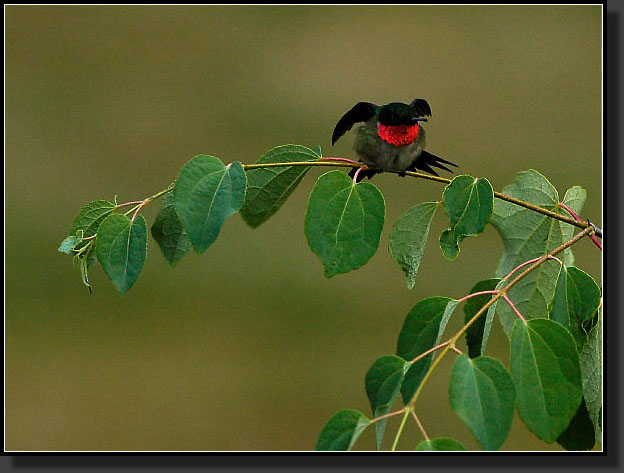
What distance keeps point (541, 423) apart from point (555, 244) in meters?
0.28

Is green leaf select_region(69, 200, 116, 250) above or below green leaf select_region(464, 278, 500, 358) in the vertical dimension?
above

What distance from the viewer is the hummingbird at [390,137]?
2.56 ft

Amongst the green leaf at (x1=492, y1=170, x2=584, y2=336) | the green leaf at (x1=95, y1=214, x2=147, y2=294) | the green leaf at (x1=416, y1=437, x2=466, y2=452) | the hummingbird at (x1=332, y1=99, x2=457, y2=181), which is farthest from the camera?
the hummingbird at (x1=332, y1=99, x2=457, y2=181)

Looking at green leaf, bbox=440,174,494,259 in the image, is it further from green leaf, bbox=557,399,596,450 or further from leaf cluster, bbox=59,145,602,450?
green leaf, bbox=557,399,596,450

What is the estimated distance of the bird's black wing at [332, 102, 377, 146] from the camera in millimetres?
758

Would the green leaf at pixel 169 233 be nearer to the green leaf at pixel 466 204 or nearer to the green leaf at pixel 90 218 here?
the green leaf at pixel 90 218

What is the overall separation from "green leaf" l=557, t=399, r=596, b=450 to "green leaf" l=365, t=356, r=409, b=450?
0.18 metres

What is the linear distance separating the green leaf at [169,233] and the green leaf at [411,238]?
17 cm

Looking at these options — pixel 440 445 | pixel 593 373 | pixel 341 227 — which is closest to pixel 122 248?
pixel 341 227

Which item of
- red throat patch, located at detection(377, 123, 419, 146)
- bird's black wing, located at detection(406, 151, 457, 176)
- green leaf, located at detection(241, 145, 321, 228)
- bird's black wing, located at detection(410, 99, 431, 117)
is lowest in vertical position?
green leaf, located at detection(241, 145, 321, 228)

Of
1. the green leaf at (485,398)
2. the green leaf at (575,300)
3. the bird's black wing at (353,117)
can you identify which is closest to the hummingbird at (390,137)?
the bird's black wing at (353,117)

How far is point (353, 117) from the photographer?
0.79 metres

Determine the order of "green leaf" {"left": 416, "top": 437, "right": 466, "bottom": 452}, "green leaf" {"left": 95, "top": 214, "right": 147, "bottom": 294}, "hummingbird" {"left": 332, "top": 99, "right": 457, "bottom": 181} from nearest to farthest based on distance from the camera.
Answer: "green leaf" {"left": 416, "top": 437, "right": 466, "bottom": 452}, "green leaf" {"left": 95, "top": 214, "right": 147, "bottom": 294}, "hummingbird" {"left": 332, "top": 99, "right": 457, "bottom": 181}

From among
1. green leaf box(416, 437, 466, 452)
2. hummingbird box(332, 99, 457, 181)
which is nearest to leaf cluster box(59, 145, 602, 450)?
green leaf box(416, 437, 466, 452)
